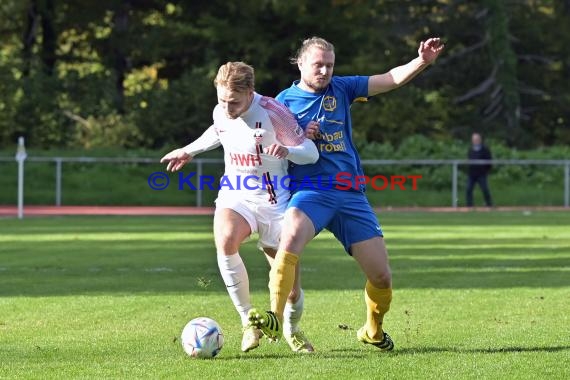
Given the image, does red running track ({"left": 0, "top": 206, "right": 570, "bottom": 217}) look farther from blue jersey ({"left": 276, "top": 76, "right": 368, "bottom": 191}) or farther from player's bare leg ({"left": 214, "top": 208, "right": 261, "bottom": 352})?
blue jersey ({"left": 276, "top": 76, "right": 368, "bottom": 191})

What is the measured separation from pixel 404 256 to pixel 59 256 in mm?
4406

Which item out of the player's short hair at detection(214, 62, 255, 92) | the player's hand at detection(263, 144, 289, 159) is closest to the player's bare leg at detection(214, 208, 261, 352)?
the player's hand at detection(263, 144, 289, 159)

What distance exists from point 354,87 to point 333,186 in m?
0.69

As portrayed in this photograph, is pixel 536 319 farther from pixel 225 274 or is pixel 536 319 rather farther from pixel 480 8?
pixel 480 8

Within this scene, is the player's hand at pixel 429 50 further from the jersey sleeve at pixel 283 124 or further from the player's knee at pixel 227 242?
the player's knee at pixel 227 242

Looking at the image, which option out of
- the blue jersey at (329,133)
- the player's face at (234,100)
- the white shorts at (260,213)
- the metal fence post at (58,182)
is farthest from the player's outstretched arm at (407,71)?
the metal fence post at (58,182)

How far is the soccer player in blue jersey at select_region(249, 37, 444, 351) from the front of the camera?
8.34 m

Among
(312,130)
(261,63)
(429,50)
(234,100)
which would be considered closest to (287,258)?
(312,130)

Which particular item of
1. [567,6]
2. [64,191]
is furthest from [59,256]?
[567,6]

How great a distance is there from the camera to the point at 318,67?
8469 millimetres

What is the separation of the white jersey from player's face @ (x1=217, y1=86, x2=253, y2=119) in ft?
0.19

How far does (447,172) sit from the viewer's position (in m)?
36.2

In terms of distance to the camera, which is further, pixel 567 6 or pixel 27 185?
pixel 567 6

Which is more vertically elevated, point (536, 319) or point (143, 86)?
point (143, 86)
